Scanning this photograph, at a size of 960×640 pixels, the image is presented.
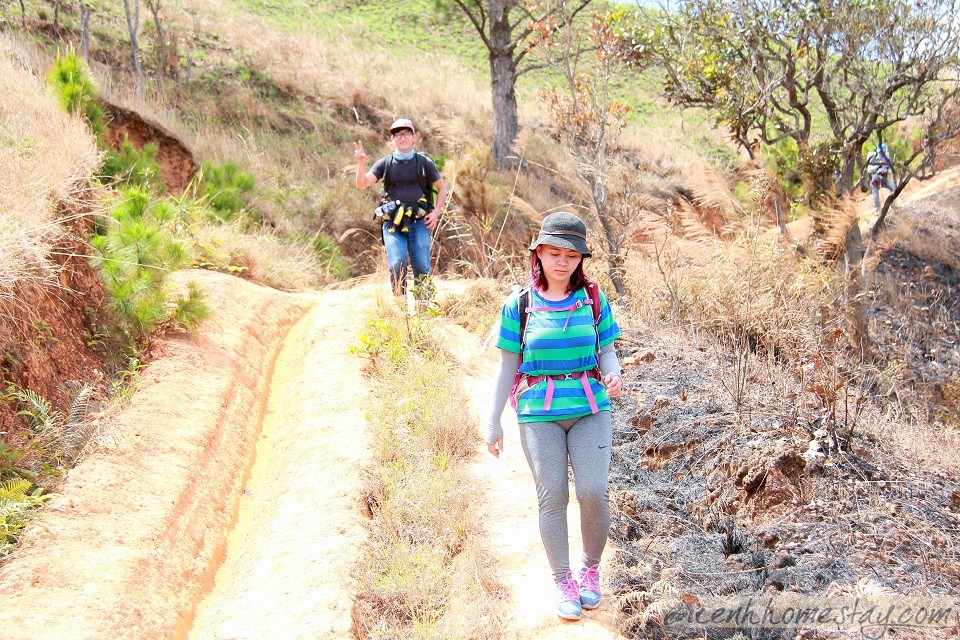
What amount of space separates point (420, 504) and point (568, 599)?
1205mm

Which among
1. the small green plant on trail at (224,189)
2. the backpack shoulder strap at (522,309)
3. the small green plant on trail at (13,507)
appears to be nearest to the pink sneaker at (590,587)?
the backpack shoulder strap at (522,309)

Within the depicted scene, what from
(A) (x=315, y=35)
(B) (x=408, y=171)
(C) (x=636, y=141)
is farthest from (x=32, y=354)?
(A) (x=315, y=35)

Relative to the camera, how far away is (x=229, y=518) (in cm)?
539

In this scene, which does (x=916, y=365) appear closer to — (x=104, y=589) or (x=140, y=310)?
(x=140, y=310)

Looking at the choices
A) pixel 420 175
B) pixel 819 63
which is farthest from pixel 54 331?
pixel 819 63

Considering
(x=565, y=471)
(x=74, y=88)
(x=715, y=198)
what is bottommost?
(x=565, y=471)

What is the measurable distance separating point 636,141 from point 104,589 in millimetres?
18243

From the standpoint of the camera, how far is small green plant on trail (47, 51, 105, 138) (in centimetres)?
772

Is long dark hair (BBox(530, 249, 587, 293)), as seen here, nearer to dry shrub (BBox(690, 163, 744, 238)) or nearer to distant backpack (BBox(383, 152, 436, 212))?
distant backpack (BBox(383, 152, 436, 212))

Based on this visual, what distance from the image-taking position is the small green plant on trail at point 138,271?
243 inches

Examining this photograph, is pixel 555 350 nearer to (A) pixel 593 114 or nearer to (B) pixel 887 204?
(A) pixel 593 114

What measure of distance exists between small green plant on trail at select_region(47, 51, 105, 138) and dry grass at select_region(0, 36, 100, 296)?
0.13 metres

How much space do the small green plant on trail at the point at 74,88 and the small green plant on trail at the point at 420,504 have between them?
3.51 meters

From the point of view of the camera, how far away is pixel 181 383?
248 inches
